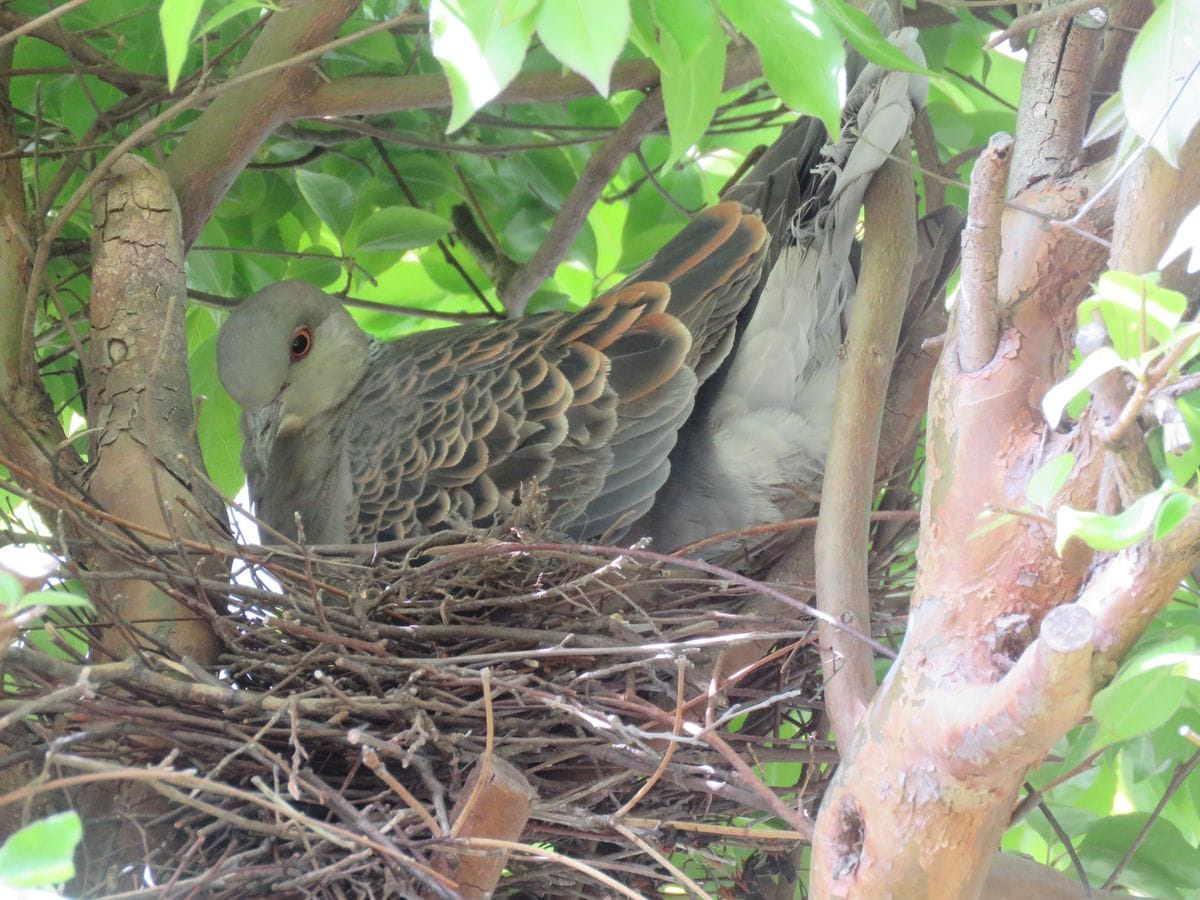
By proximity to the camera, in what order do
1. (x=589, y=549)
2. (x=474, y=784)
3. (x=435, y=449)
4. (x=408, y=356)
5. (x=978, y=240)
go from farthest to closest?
1. (x=408, y=356)
2. (x=435, y=449)
3. (x=589, y=549)
4. (x=474, y=784)
5. (x=978, y=240)

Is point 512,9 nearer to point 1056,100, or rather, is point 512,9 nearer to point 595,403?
point 1056,100

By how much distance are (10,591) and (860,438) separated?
1.11 meters

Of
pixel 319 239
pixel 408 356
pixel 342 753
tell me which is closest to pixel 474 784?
pixel 342 753

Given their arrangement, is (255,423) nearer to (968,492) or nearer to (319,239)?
(319,239)

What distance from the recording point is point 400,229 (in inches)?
97.8

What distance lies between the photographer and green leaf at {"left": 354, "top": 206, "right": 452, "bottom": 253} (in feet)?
8.10

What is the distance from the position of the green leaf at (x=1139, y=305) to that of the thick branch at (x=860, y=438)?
675mm

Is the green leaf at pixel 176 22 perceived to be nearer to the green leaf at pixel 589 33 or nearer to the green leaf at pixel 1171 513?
the green leaf at pixel 589 33

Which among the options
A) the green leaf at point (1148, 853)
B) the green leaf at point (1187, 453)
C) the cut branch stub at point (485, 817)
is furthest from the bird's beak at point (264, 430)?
the green leaf at point (1187, 453)

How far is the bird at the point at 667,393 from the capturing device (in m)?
2.15

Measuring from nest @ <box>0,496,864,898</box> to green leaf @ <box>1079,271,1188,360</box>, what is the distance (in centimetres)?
69

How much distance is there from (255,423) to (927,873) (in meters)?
1.77

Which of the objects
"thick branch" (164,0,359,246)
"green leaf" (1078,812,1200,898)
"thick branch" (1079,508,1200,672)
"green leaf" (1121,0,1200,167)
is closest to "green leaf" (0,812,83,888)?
"thick branch" (1079,508,1200,672)

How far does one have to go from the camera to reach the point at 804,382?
2.27 meters
